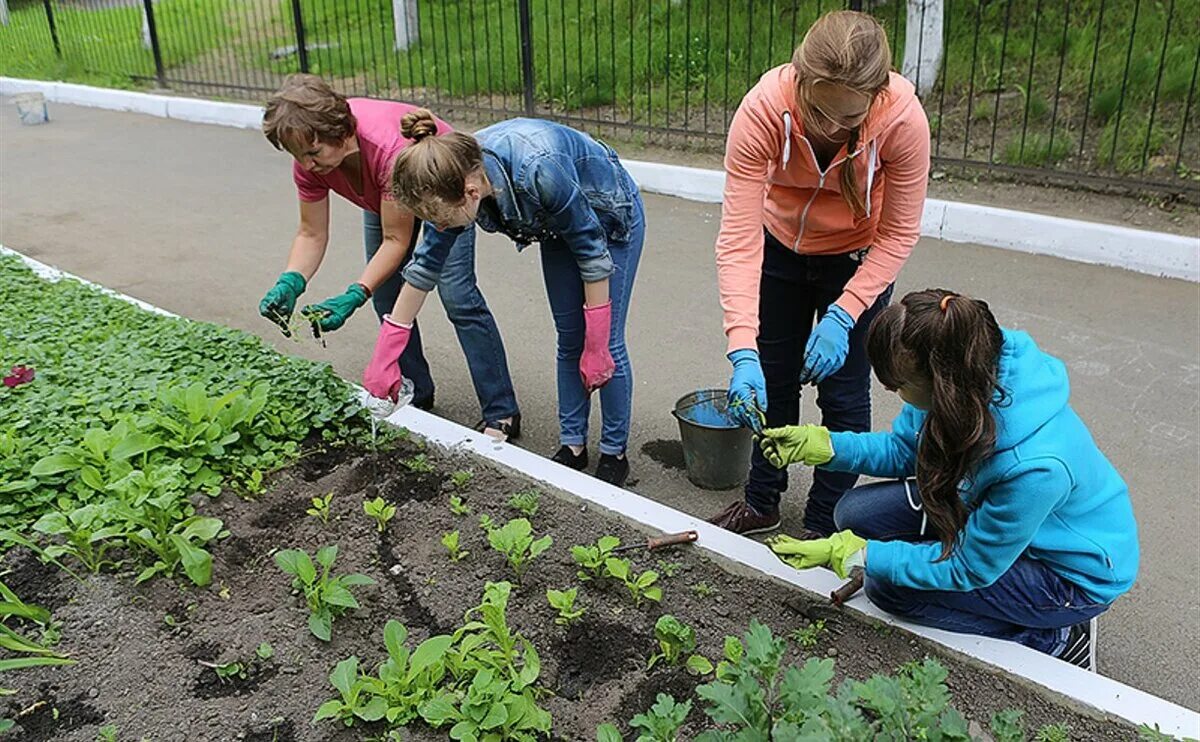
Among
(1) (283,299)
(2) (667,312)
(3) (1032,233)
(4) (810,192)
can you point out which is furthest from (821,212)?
(3) (1032,233)

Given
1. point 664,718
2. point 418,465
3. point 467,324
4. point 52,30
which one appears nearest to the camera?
point 664,718

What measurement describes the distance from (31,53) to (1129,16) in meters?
13.3

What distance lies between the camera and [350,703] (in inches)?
77.7

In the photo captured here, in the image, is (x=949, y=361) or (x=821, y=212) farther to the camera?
(x=821, y=212)

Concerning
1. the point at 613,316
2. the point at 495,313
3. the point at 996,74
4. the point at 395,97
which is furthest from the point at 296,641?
the point at 395,97

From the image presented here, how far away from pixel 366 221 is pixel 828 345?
1.84 m

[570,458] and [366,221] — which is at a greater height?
[366,221]

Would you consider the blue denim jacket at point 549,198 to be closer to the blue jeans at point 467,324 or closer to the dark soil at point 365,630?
the blue jeans at point 467,324

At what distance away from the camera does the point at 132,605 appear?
2.36 metres

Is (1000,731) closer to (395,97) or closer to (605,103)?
(605,103)

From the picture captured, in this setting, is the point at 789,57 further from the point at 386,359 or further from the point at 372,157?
the point at 386,359

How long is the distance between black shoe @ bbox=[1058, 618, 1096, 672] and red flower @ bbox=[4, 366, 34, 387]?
3180 mm

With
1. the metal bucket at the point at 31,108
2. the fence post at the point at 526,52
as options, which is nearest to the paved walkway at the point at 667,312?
the fence post at the point at 526,52

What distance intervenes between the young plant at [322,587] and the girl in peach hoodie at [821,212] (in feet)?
3.22
